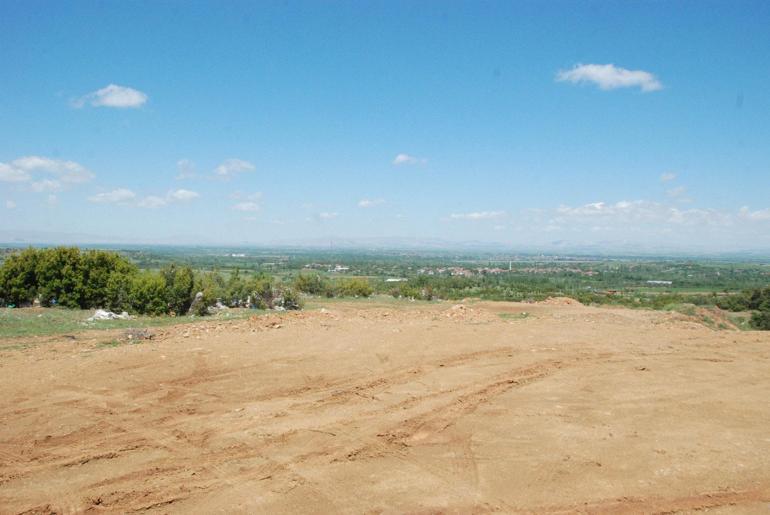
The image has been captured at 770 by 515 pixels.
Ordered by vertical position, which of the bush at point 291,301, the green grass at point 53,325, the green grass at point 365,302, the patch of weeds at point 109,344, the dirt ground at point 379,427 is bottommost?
the green grass at point 365,302

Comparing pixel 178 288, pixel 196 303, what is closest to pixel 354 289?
pixel 196 303

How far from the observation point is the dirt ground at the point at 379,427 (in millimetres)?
6281

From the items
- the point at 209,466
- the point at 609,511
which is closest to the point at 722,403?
the point at 609,511

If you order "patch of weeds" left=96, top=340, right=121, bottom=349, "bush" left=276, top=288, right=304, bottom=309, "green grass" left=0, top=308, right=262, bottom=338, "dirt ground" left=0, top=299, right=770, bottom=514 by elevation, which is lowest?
"bush" left=276, top=288, right=304, bottom=309

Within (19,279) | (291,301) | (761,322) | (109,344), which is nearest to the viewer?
(109,344)

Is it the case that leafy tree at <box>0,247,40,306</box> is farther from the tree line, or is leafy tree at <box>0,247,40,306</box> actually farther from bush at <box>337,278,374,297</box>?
bush at <box>337,278,374,297</box>

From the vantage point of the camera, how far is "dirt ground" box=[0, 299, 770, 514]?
6.28 metres

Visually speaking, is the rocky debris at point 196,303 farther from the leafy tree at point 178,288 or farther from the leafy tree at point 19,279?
the leafy tree at point 19,279

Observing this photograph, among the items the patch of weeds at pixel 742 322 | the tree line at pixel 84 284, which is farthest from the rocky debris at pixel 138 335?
the patch of weeds at pixel 742 322

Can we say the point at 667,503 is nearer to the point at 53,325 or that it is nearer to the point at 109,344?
the point at 109,344

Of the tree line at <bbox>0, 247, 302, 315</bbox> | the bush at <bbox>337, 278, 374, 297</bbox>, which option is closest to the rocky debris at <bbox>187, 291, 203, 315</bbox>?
the tree line at <bbox>0, 247, 302, 315</bbox>

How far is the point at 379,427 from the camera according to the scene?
8.41m

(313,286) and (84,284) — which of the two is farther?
(313,286)

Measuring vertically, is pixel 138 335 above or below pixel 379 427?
above
